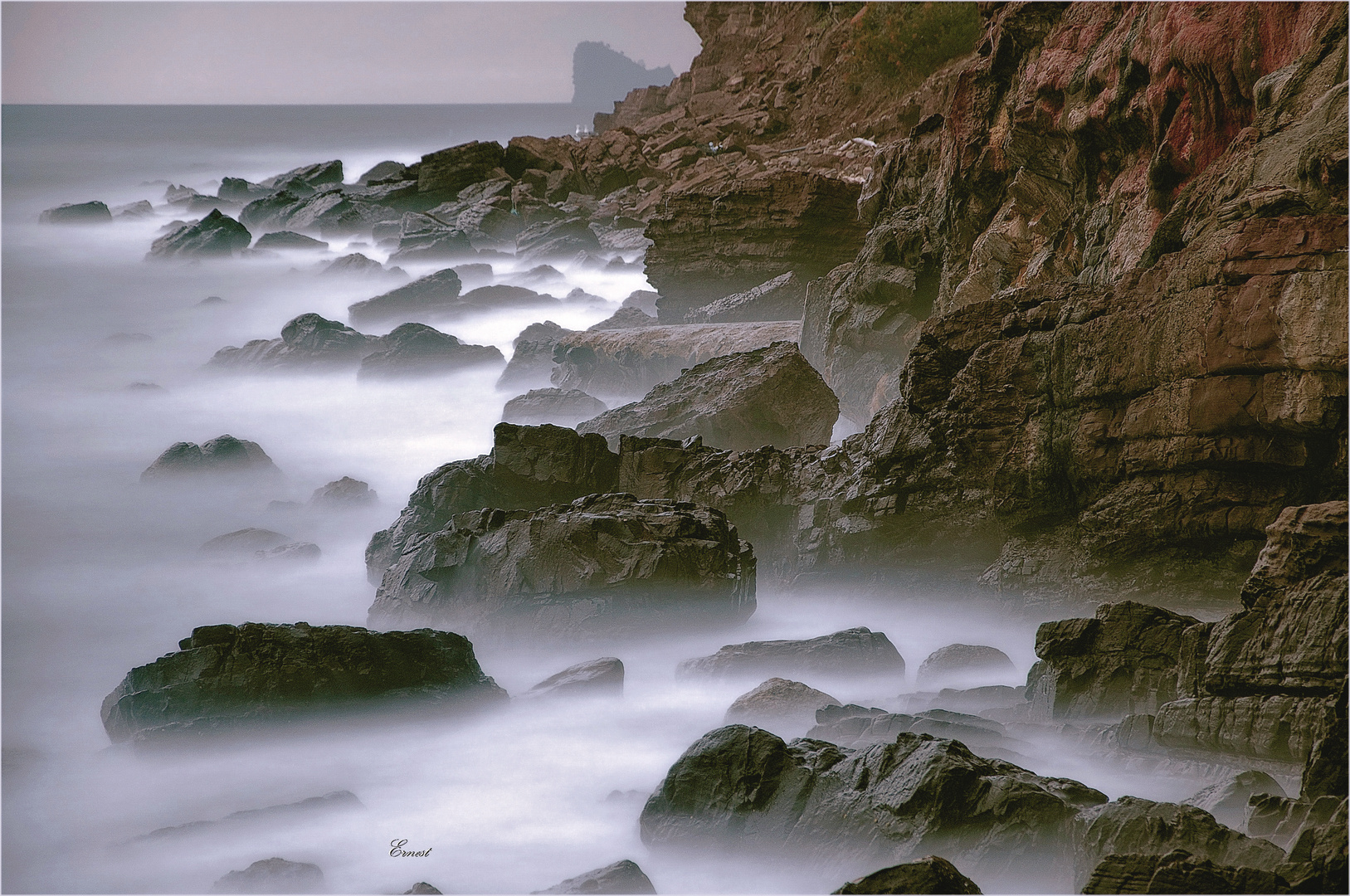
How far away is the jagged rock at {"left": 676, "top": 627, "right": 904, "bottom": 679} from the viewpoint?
864 centimetres

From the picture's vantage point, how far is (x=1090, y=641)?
7.21 m

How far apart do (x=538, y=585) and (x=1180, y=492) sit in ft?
15.7

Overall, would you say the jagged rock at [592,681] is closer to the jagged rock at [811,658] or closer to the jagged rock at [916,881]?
the jagged rock at [811,658]

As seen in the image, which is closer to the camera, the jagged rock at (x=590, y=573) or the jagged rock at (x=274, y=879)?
the jagged rock at (x=274, y=879)

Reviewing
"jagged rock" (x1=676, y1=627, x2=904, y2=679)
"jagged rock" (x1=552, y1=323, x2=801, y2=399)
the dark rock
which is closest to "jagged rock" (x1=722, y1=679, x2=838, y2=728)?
"jagged rock" (x1=676, y1=627, x2=904, y2=679)

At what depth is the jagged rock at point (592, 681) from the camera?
8633 mm

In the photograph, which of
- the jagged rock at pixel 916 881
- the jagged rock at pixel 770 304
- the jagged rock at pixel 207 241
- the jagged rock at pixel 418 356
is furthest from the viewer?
the jagged rock at pixel 207 241

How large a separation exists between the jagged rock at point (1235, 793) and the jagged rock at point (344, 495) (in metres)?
10.6

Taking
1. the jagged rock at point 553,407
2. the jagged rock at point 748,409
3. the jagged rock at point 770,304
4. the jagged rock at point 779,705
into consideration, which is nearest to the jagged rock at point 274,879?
the jagged rock at point 779,705

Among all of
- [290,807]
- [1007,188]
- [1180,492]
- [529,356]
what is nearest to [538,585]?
[290,807]

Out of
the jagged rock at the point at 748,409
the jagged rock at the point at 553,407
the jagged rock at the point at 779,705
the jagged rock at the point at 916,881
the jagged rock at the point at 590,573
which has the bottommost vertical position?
the jagged rock at the point at 916,881

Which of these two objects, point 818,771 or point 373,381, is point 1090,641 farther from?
point 373,381

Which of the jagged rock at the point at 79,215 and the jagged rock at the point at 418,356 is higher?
the jagged rock at the point at 79,215

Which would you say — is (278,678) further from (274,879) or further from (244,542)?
(244,542)
